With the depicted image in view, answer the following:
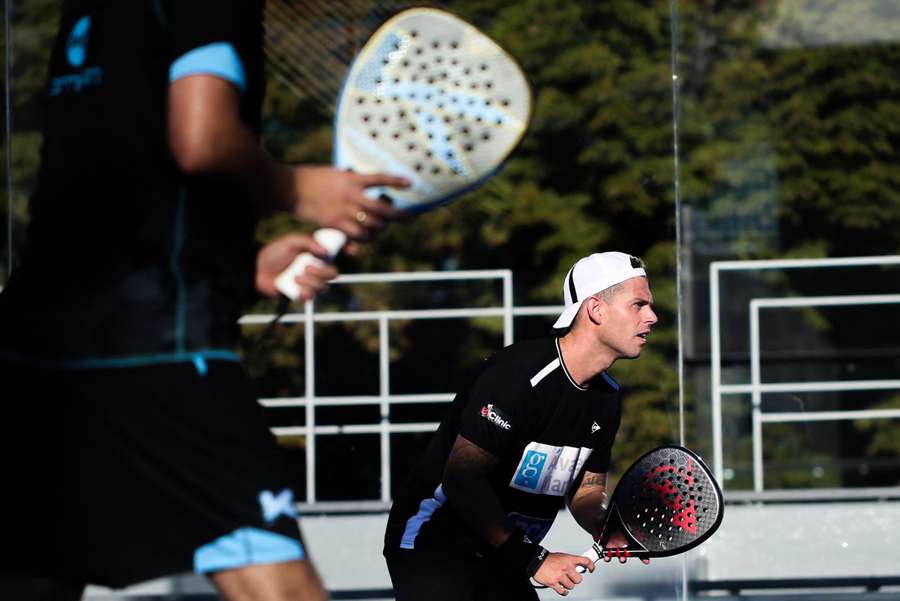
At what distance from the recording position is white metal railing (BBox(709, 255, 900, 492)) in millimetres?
5324

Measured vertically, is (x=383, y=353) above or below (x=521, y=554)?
above

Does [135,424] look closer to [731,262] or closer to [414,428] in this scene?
[414,428]

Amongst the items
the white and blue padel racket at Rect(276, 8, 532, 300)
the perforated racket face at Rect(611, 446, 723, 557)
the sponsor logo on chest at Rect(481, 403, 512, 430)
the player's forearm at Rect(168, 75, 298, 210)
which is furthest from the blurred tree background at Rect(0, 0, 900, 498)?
the player's forearm at Rect(168, 75, 298, 210)

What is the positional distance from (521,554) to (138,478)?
1265 millimetres

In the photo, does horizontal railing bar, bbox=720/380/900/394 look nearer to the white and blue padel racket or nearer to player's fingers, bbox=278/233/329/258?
the white and blue padel racket

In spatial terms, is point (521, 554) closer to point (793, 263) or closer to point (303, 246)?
point (303, 246)

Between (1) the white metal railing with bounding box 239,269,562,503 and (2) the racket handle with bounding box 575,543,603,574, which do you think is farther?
(1) the white metal railing with bounding box 239,269,562,503

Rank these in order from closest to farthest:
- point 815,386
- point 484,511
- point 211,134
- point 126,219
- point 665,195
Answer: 1. point 211,134
2. point 126,219
3. point 484,511
4. point 665,195
5. point 815,386

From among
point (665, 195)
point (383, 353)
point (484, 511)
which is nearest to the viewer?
point (484, 511)

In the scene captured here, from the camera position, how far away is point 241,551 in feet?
4.93

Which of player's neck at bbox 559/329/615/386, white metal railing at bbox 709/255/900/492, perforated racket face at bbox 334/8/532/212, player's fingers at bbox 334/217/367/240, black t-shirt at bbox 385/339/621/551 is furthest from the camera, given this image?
white metal railing at bbox 709/255/900/492

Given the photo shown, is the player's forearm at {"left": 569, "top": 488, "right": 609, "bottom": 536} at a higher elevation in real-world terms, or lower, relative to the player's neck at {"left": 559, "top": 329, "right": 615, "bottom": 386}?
lower

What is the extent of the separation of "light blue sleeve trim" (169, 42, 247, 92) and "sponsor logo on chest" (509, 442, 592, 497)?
1501mm

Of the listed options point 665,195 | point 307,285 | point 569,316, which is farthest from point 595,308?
point 665,195
